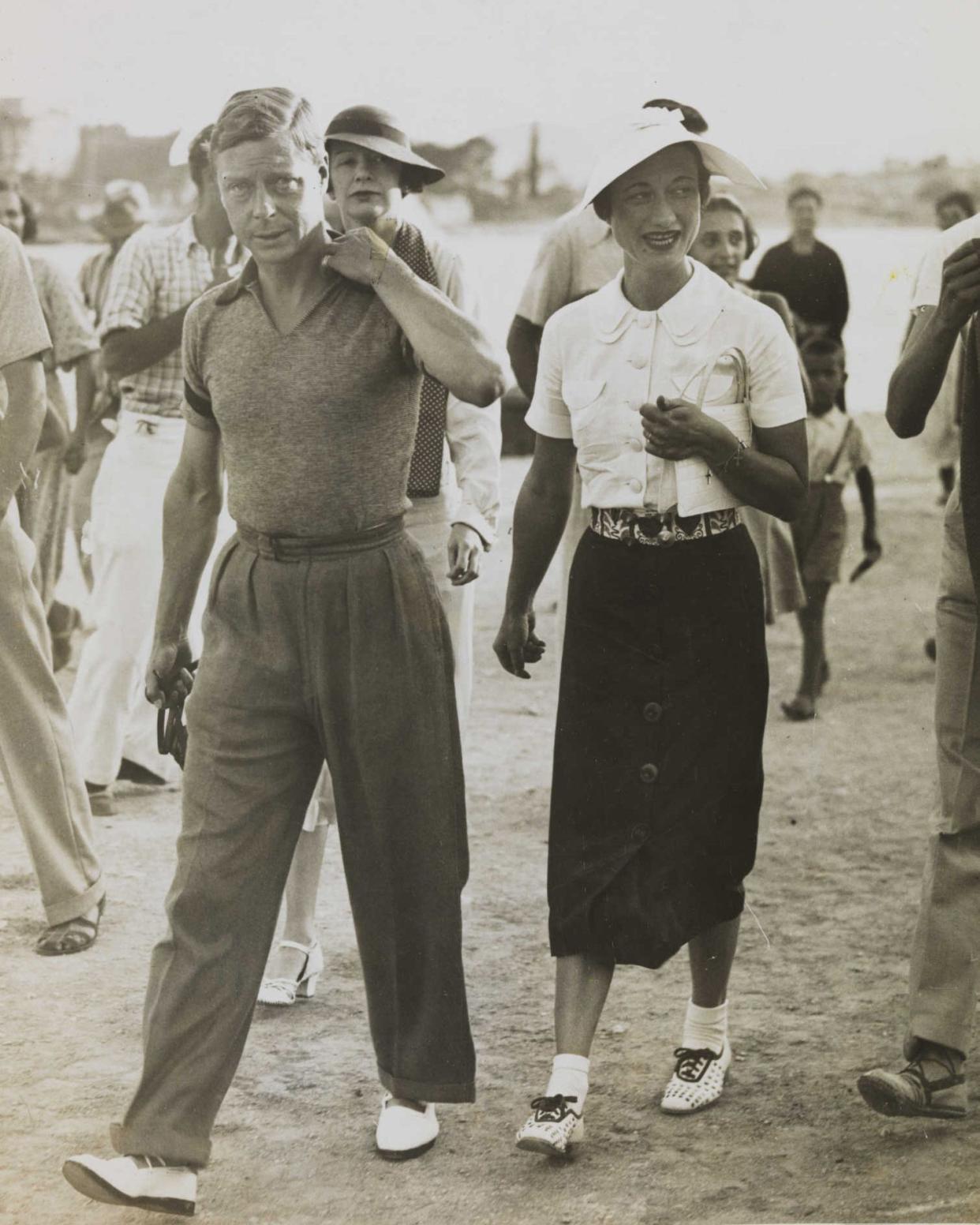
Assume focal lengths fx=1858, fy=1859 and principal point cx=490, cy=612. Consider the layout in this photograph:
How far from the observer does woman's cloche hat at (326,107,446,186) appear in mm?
4070

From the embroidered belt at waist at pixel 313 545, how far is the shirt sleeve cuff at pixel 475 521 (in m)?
0.54

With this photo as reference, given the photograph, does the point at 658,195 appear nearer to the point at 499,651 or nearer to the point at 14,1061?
the point at 499,651

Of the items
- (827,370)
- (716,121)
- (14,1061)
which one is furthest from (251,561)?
(827,370)

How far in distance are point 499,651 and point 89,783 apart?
98.2 inches

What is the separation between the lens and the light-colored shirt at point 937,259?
12.0 feet

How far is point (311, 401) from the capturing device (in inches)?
129

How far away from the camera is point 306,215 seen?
3.26m

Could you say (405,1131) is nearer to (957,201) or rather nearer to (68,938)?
(68,938)

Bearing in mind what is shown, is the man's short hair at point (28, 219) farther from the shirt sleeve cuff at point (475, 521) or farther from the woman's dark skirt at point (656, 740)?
the woman's dark skirt at point (656, 740)

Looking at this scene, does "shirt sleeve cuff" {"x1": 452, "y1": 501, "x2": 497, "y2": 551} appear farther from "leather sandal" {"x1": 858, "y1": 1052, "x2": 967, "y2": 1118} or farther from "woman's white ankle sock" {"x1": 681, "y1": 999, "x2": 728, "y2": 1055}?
"leather sandal" {"x1": 858, "y1": 1052, "x2": 967, "y2": 1118}

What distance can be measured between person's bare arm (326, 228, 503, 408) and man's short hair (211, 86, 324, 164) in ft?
0.68

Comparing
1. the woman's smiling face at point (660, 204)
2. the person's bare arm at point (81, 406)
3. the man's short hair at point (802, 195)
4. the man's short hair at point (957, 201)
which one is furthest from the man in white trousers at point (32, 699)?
the man's short hair at point (957, 201)

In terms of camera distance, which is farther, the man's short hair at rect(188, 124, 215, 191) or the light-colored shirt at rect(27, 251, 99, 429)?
the light-colored shirt at rect(27, 251, 99, 429)

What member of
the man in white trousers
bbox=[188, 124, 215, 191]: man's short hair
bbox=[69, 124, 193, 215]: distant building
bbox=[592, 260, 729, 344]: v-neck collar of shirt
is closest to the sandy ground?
the man in white trousers
